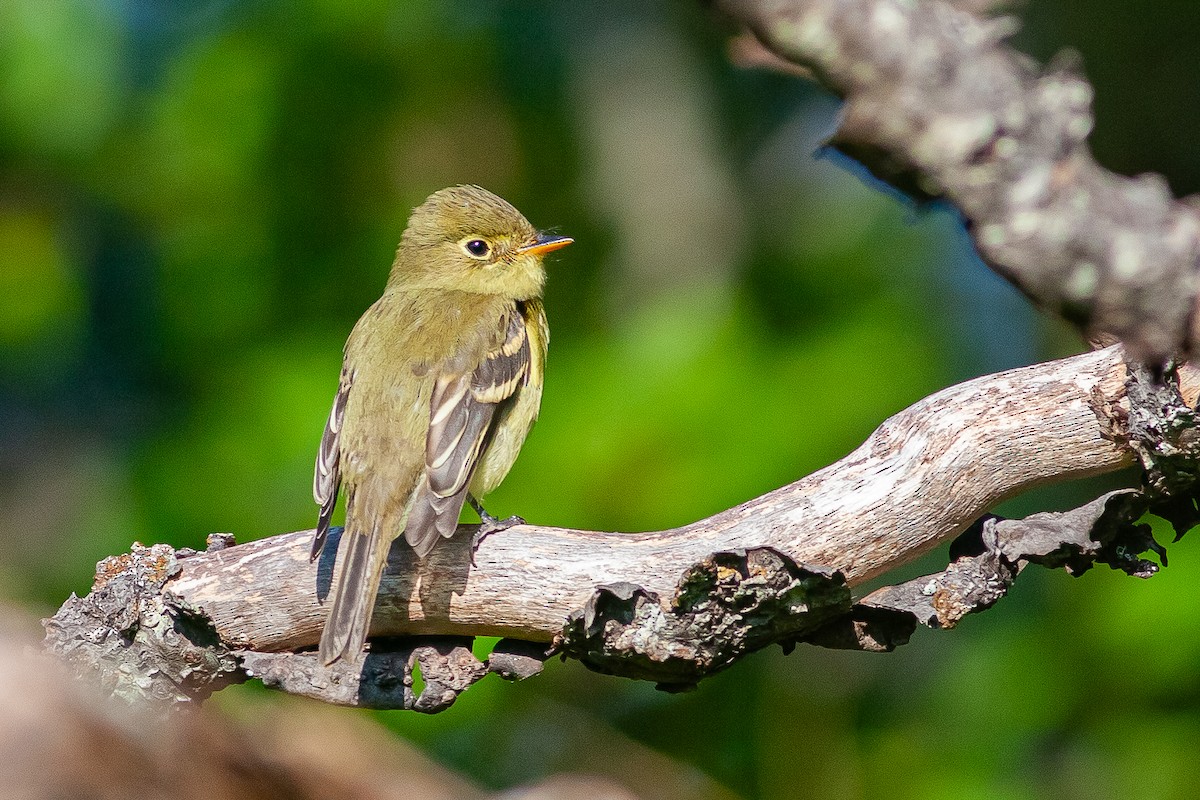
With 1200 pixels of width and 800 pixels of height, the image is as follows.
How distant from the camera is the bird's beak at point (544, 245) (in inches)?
235

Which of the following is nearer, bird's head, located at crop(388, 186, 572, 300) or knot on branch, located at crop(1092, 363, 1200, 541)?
knot on branch, located at crop(1092, 363, 1200, 541)

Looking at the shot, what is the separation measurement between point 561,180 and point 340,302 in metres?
1.47

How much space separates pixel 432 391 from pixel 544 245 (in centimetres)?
114

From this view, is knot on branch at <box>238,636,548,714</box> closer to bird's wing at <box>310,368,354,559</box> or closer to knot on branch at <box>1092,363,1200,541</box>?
bird's wing at <box>310,368,354,559</box>

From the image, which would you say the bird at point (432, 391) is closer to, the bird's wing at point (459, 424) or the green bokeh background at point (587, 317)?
the bird's wing at point (459, 424)

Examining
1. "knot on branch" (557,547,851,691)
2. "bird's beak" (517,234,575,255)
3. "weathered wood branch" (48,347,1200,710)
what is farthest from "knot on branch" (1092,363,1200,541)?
"bird's beak" (517,234,575,255)

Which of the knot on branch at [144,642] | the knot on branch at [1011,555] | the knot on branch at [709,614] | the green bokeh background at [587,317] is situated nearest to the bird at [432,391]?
the green bokeh background at [587,317]

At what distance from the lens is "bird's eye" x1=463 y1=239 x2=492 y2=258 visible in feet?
20.0

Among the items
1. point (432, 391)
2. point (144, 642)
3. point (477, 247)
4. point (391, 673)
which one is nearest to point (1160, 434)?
point (391, 673)

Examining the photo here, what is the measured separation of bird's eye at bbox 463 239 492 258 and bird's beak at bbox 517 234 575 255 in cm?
16

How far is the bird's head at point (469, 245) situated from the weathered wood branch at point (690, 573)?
1.99 metres

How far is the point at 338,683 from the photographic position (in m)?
4.08

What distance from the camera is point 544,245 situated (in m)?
6.00

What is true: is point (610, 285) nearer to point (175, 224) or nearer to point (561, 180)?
point (561, 180)
